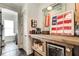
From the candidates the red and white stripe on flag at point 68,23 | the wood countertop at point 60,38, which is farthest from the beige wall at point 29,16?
the red and white stripe on flag at point 68,23

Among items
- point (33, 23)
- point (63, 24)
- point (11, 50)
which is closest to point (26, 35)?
point (33, 23)

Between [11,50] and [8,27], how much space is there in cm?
37

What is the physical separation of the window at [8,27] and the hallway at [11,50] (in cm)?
16

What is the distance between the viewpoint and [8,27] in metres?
1.77

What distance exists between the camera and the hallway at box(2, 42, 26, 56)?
65.5 inches

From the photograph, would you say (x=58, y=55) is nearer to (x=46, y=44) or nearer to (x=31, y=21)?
(x=46, y=44)

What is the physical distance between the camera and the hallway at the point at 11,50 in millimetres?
1663

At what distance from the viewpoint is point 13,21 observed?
69.0 inches

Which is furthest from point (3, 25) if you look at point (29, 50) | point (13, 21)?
point (29, 50)

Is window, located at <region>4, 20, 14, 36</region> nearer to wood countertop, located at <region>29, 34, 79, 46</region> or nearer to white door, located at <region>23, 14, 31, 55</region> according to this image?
white door, located at <region>23, 14, 31, 55</region>

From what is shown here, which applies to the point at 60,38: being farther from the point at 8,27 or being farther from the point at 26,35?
the point at 8,27

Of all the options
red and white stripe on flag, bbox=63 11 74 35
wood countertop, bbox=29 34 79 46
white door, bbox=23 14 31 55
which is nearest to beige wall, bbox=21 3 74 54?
white door, bbox=23 14 31 55

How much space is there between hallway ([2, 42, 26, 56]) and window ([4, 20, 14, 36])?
0.16 m

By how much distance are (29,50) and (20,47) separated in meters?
0.15
